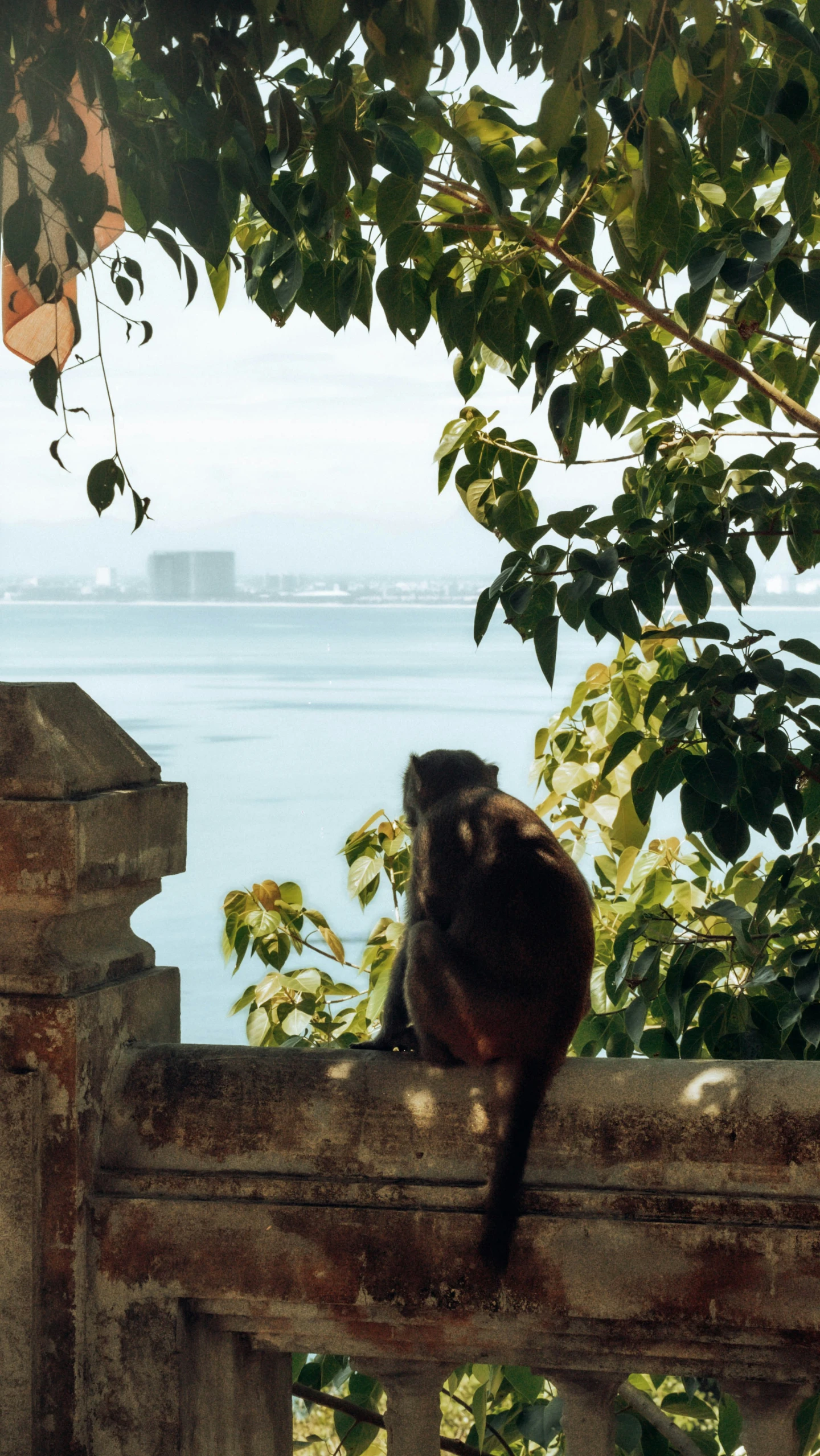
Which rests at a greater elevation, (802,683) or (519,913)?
(802,683)

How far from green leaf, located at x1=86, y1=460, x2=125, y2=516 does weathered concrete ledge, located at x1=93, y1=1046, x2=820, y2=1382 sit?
0.93 meters

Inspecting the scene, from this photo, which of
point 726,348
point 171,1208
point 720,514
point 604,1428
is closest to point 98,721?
point 171,1208

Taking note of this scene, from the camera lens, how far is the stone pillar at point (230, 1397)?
191 cm

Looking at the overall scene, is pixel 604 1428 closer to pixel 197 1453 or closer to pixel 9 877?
pixel 197 1453

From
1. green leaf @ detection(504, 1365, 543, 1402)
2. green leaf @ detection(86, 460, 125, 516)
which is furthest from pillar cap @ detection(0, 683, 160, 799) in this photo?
green leaf @ detection(504, 1365, 543, 1402)

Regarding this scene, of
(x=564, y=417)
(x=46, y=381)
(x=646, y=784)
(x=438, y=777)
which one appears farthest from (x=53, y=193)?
(x=438, y=777)

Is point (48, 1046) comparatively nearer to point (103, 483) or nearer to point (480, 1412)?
point (103, 483)

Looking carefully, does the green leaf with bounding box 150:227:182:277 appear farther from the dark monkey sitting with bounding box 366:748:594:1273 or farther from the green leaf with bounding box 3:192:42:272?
the dark monkey sitting with bounding box 366:748:594:1273

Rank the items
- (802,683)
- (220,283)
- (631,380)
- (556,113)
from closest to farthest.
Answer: (556,113), (802,683), (631,380), (220,283)

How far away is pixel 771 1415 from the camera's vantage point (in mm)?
1811

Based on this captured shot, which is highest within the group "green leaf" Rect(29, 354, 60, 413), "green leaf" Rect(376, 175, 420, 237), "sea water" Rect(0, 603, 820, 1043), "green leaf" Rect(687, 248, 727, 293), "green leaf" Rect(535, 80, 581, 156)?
"green leaf" Rect(376, 175, 420, 237)

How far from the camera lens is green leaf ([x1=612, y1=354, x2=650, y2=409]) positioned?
2506mm

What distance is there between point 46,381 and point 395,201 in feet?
1.96

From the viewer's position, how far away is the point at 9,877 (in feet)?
6.22
